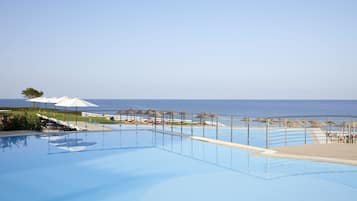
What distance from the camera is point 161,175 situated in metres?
6.90

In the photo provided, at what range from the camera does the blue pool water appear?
5.59 metres

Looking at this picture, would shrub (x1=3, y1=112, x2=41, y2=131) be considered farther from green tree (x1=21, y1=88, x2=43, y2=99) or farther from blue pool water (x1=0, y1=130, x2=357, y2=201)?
green tree (x1=21, y1=88, x2=43, y2=99)

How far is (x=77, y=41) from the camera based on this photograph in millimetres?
18781

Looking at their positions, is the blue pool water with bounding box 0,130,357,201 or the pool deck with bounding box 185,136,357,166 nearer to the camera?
the blue pool water with bounding box 0,130,357,201

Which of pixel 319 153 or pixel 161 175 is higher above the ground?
pixel 319 153

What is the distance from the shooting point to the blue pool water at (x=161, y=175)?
220 inches

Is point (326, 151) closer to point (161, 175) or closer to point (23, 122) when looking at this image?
point (161, 175)

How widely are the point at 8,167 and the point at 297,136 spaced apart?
976 centimetres

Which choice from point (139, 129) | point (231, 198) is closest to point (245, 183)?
point (231, 198)

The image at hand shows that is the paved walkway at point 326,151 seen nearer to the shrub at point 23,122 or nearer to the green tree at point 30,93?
the shrub at point 23,122

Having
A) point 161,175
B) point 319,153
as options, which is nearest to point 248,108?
point 319,153

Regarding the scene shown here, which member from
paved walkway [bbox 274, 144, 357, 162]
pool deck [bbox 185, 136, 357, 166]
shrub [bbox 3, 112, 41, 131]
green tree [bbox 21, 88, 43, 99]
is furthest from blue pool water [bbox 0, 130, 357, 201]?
green tree [bbox 21, 88, 43, 99]

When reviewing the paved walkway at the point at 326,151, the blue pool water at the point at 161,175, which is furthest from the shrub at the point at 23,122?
the paved walkway at the point at 326,151

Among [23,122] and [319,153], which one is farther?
[23,122]
